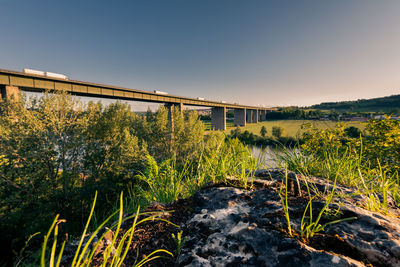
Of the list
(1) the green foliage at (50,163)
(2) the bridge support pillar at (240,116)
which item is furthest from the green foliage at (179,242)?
(2) the bridge support pillar at (240,116)

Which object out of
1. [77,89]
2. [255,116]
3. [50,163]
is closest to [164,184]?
[50,163]

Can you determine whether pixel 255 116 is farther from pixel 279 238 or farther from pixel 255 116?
pixel 279 238

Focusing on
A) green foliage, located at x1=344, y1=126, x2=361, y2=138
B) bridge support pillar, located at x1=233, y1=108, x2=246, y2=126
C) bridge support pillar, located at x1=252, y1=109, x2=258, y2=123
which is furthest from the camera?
bridge support pillar, located at x1=252, y1=109, x2=258, y2=123

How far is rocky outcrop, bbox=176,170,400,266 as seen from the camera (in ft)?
3.80

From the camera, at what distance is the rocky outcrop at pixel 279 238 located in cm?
116

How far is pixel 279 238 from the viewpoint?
134 cm

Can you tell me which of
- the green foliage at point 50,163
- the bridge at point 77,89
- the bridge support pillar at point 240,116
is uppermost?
the bridge at point 77,89

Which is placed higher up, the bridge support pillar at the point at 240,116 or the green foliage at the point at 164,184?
the bridge support pillar at the point at 240,116

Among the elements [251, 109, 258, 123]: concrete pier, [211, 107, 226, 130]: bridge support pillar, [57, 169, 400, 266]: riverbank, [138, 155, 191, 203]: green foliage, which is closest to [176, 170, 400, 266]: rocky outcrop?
[57, 169, 400, 266]: riverbank

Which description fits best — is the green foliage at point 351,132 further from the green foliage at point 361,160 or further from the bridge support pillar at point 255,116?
the bridge support pillar at point 255,116

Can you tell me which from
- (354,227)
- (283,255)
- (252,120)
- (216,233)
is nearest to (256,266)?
(283,255)

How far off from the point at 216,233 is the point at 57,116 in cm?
1895

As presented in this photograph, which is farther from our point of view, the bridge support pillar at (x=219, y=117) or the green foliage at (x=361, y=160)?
the bridge support pillar at (x=219, y=117)

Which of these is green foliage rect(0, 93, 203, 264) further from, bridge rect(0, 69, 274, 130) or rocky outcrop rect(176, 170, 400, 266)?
rocky outcrop rect(176, 170, 400, 266)
